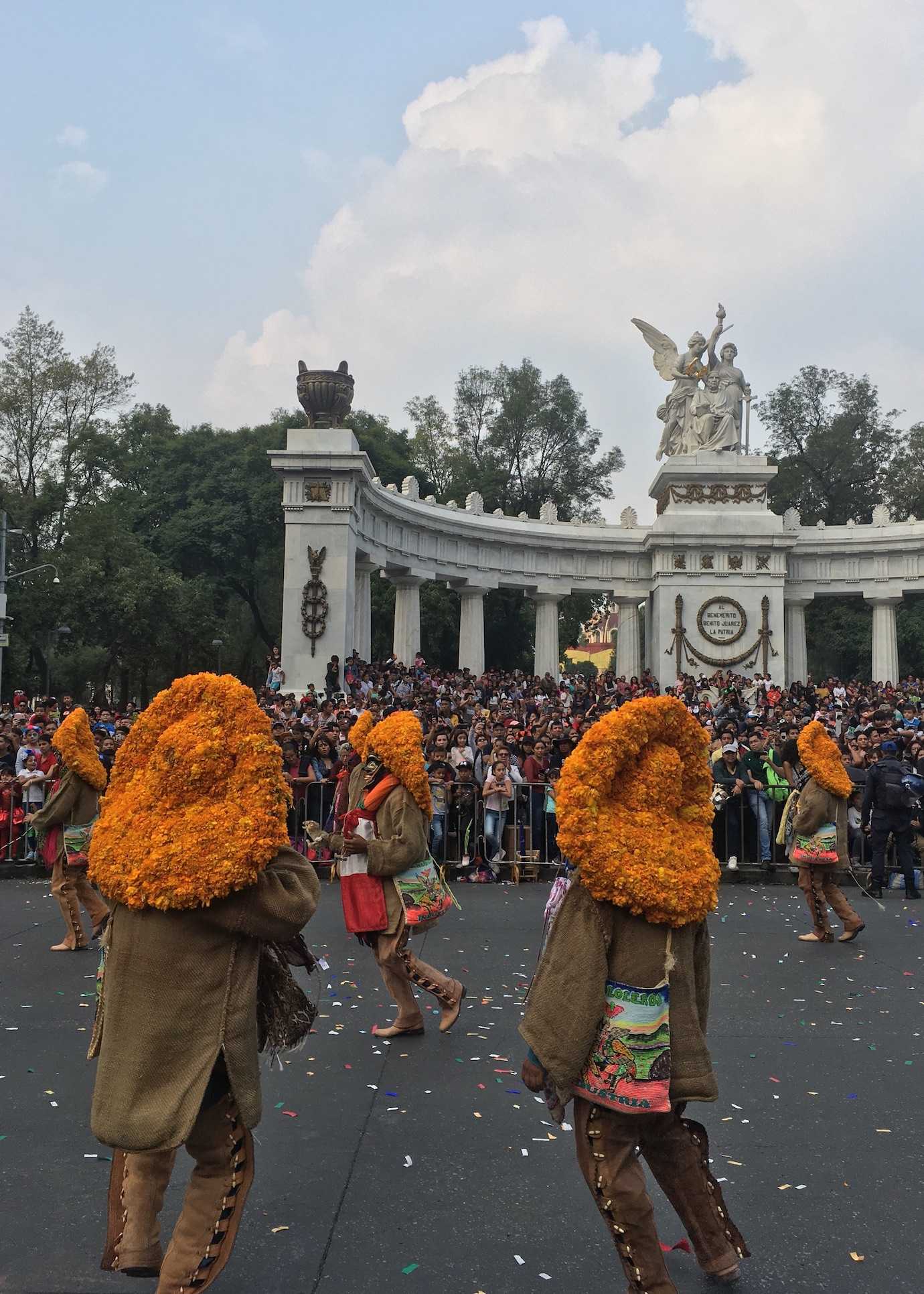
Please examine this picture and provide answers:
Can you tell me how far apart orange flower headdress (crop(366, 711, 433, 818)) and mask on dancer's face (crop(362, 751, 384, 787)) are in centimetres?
4

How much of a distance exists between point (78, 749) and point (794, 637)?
35257 millimetres

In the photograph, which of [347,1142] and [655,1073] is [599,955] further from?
[347,1142]

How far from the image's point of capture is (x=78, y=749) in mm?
9547

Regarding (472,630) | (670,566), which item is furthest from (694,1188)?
(472,630)

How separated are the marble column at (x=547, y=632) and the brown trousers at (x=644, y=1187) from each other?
35230mm

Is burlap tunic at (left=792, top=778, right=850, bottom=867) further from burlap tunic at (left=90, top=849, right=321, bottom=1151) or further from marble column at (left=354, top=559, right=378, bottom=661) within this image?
marble column at (left=354, top=559, right=378, bottom=661)

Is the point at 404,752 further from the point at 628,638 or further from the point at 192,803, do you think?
the point at 628,638

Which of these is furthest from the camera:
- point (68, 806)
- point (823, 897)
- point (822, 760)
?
point (823, 897)

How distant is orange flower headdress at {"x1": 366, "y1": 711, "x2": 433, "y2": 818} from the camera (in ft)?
22.9

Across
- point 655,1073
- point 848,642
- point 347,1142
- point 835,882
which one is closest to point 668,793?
point 655,1073

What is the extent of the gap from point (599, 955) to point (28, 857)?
1270 centimetres

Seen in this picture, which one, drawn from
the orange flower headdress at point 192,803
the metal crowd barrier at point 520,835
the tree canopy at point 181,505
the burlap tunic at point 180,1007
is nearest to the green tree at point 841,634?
the tree canopy at point 181,505

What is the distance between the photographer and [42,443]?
Answer: 1738 inches

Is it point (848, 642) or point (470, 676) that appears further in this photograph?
point (848, 642)
